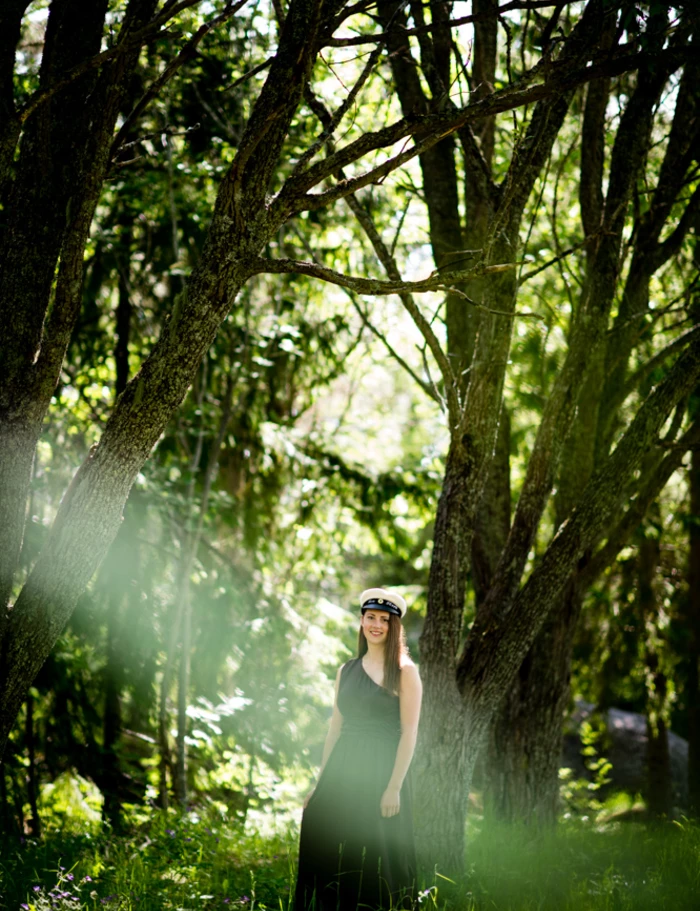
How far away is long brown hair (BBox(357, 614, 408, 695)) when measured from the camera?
13.7ft

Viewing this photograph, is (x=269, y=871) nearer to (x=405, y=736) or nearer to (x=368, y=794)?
(x=368, y=794)

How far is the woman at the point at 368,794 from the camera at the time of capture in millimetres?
3949

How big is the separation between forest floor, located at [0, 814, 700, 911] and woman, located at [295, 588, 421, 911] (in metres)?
0.25

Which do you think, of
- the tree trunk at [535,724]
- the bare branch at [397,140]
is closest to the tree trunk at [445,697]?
the tree trunk at [535,724]

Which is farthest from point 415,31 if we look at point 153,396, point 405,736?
point 405,736

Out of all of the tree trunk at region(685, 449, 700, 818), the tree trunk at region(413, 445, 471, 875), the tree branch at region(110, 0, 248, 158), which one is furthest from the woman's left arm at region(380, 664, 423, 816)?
the tree trunk at region(685, 449, 700, 818)

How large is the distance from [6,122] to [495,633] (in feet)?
12.3

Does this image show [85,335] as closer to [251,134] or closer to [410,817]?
[251,134]

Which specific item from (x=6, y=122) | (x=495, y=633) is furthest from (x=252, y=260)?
(x=495, y=633)

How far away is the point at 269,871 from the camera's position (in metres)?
4.77

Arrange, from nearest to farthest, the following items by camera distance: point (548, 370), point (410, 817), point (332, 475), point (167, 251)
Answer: point (410, 817)
point (167, 251)
point (332, 475)
point (548, 370)

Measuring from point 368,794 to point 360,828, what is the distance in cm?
16

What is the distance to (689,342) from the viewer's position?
5297mm

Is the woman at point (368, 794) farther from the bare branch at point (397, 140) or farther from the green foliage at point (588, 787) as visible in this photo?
the green foliage at point (588, 787)
